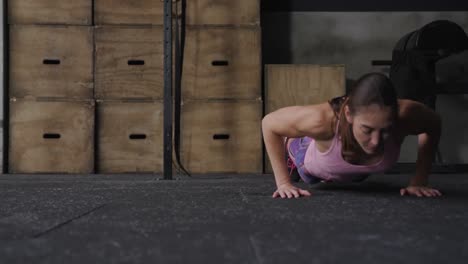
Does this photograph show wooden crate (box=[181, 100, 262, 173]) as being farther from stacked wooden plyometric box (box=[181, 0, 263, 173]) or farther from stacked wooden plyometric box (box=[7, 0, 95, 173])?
stacked wooden plyometric box (box=[7, 0, 95, 173])

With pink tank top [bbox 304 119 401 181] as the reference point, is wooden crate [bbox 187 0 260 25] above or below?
above

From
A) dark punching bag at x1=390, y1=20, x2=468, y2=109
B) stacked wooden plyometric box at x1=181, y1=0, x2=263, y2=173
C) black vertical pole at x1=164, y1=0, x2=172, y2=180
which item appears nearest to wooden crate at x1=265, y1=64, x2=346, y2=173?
stacked wooden plyometric box at x1=181, y1=0, x2=263, y2=173

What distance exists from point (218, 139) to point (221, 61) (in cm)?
44

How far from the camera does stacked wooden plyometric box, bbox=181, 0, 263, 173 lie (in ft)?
9.76

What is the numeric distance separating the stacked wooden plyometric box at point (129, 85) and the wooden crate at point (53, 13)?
0.07 m

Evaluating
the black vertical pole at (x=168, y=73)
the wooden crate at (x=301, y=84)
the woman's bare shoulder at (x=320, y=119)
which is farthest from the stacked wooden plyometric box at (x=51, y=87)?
the woman's bare shoulder at (x=320, y=119)

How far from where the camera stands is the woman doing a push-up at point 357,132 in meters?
1.38

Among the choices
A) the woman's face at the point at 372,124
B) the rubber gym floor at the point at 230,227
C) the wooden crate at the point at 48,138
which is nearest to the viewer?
the rubber gym floor at the point at 230,227

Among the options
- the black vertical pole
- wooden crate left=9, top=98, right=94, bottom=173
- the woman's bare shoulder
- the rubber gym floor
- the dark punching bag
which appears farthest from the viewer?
wooden crate left=9, top=98, right=94, bottom=173

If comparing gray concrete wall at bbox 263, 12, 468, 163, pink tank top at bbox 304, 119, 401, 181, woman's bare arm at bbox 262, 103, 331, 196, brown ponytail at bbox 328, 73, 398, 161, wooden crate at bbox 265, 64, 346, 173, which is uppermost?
gray concrete wall at bbox 263, 12, 468, 163

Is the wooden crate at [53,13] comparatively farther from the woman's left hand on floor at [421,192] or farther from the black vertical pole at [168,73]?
the woman's left hand on floor at [421,192]

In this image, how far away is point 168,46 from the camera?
2418mm

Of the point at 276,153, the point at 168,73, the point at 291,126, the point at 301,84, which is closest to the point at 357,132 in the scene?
the point at 291,126

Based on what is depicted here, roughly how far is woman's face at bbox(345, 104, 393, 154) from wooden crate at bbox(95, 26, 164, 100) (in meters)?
1.73
